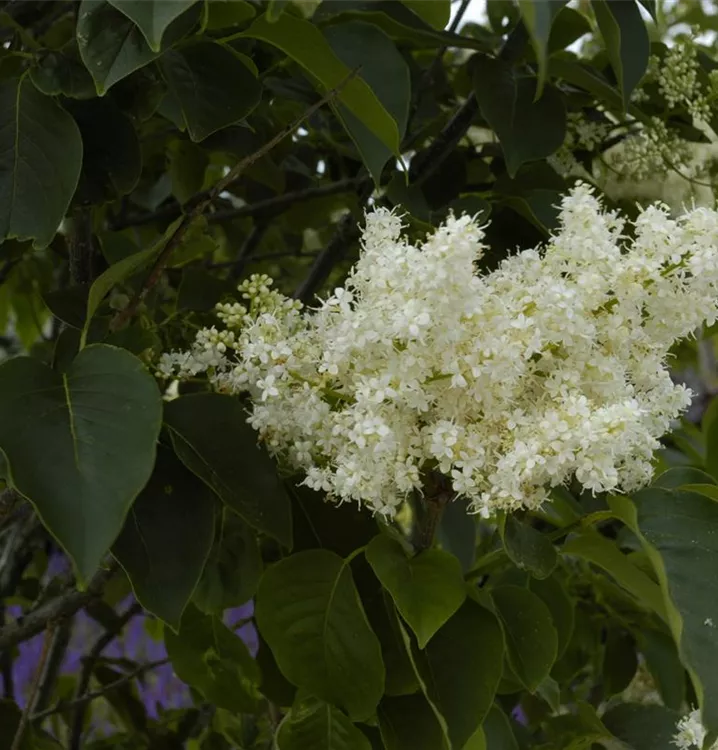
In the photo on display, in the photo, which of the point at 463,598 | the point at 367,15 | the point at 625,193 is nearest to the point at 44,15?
the point at 367,15

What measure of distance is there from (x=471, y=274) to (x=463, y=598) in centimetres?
16

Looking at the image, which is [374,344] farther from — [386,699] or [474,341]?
[386,699]

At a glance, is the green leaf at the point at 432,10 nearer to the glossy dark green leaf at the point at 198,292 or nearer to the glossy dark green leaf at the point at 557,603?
the glossy dark green leaf at the point at 198,292

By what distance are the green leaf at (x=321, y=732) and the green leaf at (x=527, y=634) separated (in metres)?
0.09

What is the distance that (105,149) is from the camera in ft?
1.85

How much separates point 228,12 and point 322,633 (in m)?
0.33

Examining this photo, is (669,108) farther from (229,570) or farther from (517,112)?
(229,570)

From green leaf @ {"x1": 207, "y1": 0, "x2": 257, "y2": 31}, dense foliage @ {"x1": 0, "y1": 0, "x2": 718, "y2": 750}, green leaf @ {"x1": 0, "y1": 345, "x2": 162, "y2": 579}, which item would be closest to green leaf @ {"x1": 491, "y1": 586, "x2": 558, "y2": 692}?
dense foliage @ {"x1": 0, "y1": 0, "x2": 718, "y2": 750}

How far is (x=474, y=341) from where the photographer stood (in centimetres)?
39

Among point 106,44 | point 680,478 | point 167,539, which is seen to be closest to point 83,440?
point 167,539

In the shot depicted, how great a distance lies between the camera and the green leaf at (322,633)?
1.58 ft

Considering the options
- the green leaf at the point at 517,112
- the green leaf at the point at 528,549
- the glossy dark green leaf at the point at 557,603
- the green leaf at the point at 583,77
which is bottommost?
the green leaf at the point at 528,549

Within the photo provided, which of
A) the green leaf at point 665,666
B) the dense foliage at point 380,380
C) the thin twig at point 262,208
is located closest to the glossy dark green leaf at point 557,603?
the dense foliage at point 380,380

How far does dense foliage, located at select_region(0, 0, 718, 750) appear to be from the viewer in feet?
1.26
